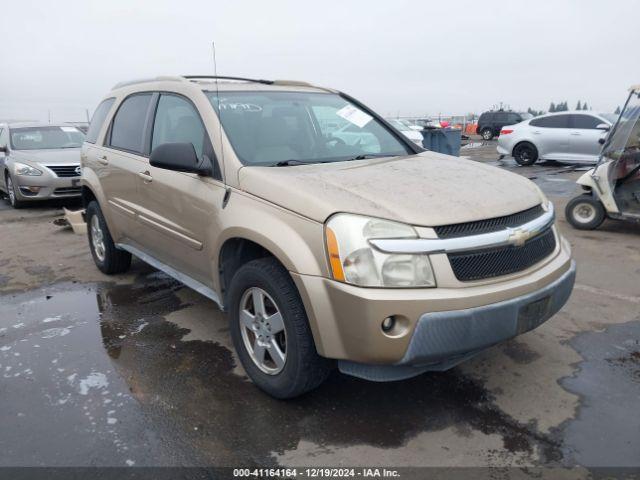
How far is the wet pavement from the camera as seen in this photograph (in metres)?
2.56

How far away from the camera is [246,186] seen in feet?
9.97

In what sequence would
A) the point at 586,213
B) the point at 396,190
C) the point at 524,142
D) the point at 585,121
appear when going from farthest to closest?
the point at 524,142
the point at 585,121
the point at 586,213
the point at 396,190

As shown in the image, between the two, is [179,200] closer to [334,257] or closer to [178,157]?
[178,157]

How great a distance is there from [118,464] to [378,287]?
1485 millimetres

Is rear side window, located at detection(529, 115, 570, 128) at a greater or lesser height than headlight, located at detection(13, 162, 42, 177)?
greater

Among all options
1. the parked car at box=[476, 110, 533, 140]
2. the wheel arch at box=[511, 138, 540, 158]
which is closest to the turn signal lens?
the wheel arch at box=[511, 138, 540, 158]

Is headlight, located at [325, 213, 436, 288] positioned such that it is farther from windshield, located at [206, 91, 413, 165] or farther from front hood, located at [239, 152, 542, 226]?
Result: windshield, located at [206, 91, 413, 165]

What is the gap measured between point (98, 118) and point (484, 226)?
410cm

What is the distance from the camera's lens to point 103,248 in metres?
5.32

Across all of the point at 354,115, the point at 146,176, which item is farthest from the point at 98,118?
the point at 354,115

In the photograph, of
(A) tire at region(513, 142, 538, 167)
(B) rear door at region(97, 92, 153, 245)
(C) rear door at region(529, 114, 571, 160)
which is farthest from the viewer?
(A) tire at region(513, 142, 538, 167)

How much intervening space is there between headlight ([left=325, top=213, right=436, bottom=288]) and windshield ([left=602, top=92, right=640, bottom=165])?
5.26m

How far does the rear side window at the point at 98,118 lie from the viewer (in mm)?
5086

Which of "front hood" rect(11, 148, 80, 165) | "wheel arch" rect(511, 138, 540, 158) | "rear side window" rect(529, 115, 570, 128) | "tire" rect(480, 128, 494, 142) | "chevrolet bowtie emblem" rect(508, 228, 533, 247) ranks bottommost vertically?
"tire" rect(480, 128, 494, 142)
